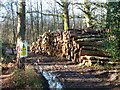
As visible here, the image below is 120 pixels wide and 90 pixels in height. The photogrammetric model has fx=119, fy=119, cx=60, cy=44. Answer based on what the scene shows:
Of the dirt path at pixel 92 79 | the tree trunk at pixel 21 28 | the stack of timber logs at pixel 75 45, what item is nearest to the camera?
the dirt path at pixel 92 79

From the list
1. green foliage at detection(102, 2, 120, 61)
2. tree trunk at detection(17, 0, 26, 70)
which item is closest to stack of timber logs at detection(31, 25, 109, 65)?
green foliage at detection(102, 2, 120, 61)

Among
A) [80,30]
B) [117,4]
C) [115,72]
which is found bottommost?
[115,72]

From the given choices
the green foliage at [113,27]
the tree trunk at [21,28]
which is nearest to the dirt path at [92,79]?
the green foliage at [113,27]

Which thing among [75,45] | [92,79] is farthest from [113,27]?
[75,45]

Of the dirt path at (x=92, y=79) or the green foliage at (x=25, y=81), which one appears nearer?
the green foliage at (x=25, y=81)

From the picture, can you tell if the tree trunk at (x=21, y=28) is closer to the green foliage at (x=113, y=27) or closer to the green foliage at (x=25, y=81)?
the green foliage at (x=25, y=81)

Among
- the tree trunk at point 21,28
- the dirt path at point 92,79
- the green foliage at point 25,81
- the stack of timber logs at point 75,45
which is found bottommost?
the dirt path at point 92,79

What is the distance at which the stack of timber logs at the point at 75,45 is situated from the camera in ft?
20.6

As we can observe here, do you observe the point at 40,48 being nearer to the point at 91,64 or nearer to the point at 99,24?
the point at 91,64

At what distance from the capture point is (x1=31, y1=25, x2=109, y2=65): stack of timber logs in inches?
247

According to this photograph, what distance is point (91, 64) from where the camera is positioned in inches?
237

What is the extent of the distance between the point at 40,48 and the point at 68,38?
3357mm

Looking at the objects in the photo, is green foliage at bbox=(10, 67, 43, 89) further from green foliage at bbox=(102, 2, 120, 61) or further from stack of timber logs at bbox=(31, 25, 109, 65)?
stack of timber logs at bbox=(31, 25, 109, 65)

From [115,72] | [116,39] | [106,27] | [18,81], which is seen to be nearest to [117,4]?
[106,27]
